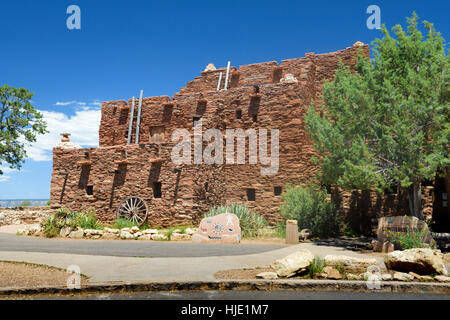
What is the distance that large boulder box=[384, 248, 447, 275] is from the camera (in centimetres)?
727

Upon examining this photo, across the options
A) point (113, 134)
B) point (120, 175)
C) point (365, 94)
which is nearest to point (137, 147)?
point (120, 175)

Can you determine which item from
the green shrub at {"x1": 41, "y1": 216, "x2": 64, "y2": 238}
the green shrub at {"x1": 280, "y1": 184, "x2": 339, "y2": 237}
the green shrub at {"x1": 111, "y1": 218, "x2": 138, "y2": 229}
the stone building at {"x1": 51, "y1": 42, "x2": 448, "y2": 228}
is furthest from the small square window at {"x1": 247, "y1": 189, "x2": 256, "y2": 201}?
the green shrub at {"x1": 41, "y1": 216, "x2": 64, "y2": 238}

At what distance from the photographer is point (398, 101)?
472 inches

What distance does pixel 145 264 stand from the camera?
27.3 ft

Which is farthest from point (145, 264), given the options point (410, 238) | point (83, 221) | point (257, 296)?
point (83, 221)

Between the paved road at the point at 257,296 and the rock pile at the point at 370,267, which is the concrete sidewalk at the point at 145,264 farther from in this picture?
the rock pile at the point at 370,267

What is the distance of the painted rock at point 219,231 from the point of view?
1423 centimetres

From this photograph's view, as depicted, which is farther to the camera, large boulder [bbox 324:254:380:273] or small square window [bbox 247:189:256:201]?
small square window [bbox 247:189:256:201]

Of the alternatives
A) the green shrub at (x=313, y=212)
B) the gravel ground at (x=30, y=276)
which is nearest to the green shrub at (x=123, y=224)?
the green shrub at (x=313, y=212)

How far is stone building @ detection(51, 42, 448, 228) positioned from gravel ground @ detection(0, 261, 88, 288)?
34.1ft

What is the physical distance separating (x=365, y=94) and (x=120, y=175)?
13038 mm

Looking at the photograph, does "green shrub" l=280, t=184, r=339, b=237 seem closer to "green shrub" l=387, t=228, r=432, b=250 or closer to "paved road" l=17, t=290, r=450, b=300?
"green shrub" l=387, t=228, r=432, b=250

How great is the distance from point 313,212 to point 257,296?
10.5m
